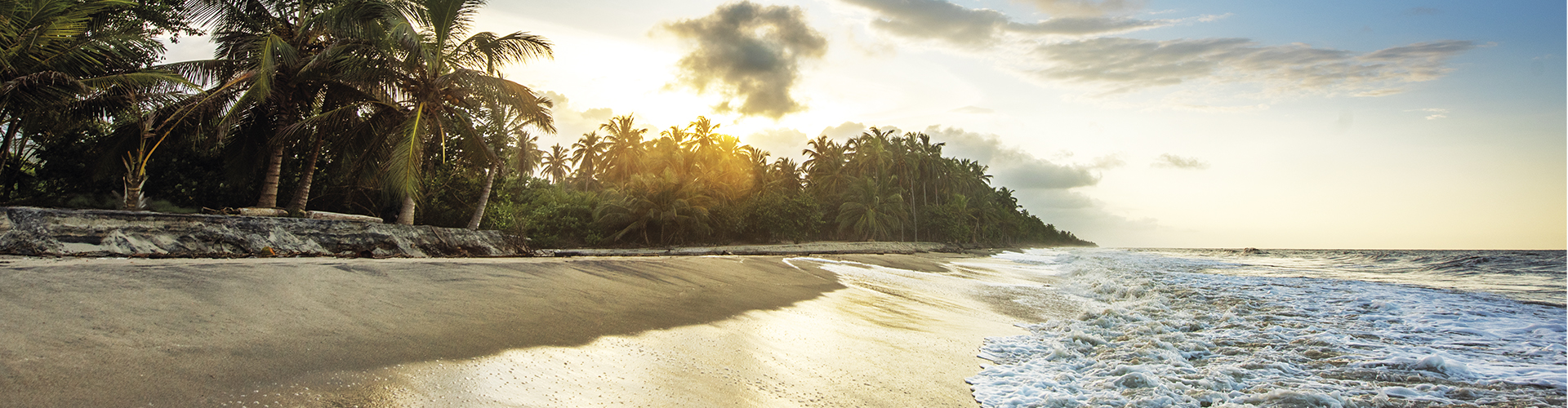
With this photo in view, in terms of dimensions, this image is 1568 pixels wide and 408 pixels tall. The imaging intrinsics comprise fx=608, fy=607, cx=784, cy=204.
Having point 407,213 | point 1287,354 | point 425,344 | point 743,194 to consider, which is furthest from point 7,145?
point 743,194

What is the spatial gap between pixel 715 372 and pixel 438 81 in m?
10.5

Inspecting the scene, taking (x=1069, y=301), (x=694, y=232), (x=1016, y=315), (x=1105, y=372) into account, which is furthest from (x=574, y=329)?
(x=694, y=232)

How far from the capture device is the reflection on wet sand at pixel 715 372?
7.97ft

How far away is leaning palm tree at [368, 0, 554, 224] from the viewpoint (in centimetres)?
1028

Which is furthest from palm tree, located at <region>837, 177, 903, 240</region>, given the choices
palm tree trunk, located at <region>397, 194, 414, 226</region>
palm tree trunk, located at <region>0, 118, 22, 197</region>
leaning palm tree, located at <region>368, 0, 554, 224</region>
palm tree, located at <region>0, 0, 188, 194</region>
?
palm tree trunk, located at <region>0, 118, 22, 197</region>

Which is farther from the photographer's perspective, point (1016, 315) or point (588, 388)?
point (1016, 315)

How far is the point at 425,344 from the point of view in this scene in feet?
9.99

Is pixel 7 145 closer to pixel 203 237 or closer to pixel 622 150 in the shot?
pixel 203 237

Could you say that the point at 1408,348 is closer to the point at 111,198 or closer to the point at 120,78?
the point at 120,78

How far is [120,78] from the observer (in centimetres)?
873

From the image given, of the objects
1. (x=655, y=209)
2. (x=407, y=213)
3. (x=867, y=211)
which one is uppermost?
(x=867, y=211)

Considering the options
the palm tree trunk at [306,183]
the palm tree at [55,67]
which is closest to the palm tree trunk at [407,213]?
the palm tree trunk at [306,183]

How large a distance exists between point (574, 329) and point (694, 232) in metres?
28.7

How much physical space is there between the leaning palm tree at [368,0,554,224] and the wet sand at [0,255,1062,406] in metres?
6.10
